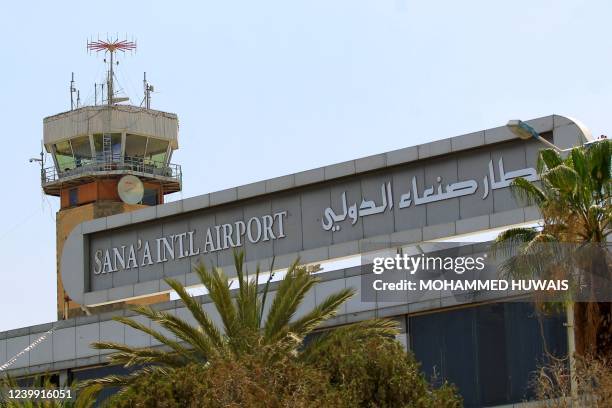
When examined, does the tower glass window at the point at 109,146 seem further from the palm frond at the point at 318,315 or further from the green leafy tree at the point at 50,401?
the palm frond at the point at 318,315

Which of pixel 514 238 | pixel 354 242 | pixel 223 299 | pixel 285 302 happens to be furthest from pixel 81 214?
pixel 514 238

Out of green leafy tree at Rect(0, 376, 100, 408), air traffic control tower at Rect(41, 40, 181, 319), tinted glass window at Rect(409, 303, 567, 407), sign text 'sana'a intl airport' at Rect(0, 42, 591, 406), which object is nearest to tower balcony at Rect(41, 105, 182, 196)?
air traffic control tower at Rect(41, 40, 181, 319)

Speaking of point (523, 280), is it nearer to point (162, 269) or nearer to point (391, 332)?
point (391, 332)

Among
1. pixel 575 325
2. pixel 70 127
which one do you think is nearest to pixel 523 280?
pixel 575 325

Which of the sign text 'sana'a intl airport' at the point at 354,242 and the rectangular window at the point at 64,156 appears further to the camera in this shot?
the rectangular window at the point at 64,156

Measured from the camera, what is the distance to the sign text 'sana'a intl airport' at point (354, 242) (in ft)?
119

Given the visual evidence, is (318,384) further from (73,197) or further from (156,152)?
(156,152)

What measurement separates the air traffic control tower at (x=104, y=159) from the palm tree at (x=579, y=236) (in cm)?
5488

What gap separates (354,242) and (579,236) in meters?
13.4

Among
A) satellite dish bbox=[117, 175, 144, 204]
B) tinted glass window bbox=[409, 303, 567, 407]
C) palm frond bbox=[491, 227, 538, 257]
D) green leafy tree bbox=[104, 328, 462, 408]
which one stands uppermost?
satellite dish bbox=[117, 175, 144, 204]

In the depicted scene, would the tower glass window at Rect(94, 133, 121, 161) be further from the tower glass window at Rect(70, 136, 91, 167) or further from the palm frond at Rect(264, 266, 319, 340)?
the palm frond at Rect(264, 266, 319, 340)

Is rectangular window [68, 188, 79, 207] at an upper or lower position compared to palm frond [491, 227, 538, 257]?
upper

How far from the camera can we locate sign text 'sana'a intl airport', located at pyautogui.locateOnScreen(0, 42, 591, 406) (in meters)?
36.2

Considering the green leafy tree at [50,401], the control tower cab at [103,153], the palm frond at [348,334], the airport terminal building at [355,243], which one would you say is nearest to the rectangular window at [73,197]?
the control tower cab at [103,153]
